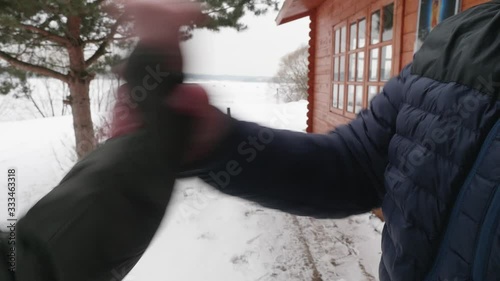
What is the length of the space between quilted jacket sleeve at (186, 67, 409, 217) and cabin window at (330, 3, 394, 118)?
6.16 feet

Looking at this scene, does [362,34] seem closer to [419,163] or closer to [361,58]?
[361,58]

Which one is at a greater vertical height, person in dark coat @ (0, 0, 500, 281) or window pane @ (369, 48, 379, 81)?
window pane @ (369, 48, 379, 81)

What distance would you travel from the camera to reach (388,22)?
322 cm

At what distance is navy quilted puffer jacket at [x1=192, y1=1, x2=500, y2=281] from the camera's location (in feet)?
1.84

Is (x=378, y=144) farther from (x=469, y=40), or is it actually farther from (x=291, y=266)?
(x=291, y=266)

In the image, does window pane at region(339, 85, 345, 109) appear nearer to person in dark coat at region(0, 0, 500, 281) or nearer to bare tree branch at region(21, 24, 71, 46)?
person in dark coat at region(0, 0, 500, 281)

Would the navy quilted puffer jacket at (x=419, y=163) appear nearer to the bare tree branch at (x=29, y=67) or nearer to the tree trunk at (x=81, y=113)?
the tree trunk at (x=81, y=113)

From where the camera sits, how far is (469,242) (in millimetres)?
546

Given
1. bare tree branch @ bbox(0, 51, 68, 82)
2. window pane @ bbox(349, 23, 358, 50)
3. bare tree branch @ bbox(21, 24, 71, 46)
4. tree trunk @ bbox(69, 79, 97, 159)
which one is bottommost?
tree trunk @ bbox(69, 79, 97, 159)

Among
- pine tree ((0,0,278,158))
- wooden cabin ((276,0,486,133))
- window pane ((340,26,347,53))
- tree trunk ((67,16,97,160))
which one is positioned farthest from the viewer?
tree trunk ((67,16,97,160))

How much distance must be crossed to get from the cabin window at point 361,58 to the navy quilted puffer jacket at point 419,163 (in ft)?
6.26

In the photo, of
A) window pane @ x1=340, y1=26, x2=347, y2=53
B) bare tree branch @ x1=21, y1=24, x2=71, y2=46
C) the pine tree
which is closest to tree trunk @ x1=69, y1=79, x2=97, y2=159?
the pine tree

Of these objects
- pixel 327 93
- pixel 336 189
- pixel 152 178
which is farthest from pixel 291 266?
pixel 327 93

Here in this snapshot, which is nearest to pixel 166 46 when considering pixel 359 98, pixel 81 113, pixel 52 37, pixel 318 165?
pixel 318 165
